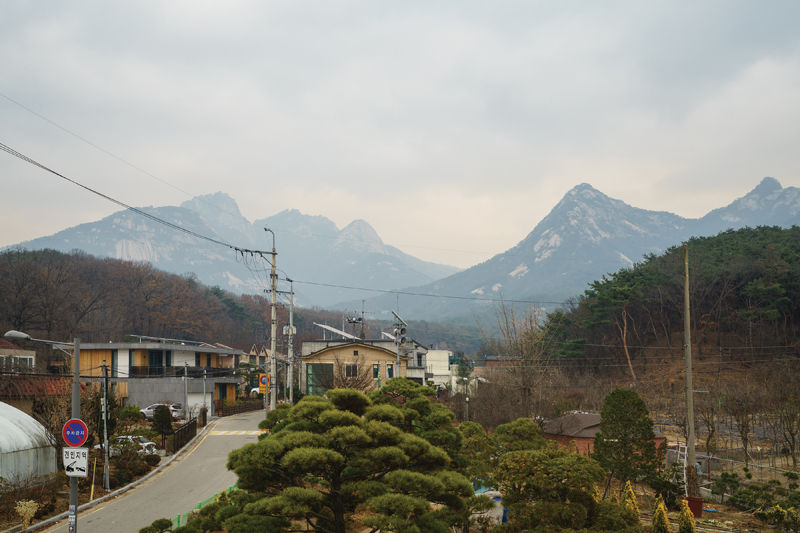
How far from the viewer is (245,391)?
2635 inches

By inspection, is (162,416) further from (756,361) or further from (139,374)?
(756,361)

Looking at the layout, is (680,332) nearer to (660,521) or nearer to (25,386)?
(660,521)

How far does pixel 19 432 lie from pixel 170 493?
5.62m

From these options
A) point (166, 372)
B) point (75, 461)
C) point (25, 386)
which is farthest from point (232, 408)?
point (75, 461)

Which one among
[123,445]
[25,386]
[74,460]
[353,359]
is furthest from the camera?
[353,359]

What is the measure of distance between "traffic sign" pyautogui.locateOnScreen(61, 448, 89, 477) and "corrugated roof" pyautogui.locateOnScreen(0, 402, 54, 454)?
791cm

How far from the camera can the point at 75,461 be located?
1397 cm

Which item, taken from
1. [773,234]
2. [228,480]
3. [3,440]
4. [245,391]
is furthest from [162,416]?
[773,234]

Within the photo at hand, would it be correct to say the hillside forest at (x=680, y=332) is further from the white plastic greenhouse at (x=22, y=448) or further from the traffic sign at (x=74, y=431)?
the traffic sign at (x=74, y=431)

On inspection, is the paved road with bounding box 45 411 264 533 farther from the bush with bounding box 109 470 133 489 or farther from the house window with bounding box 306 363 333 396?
the house window with bounding box 306 363 333 396

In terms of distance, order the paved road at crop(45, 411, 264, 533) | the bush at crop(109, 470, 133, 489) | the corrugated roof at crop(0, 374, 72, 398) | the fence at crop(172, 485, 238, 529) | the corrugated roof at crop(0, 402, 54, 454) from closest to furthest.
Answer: the fence at crop(172, 485, 238, 529), the paved road at crop(45, 411, 264, 533), the corrugated roof at crop(0, 402, 54, 454), the bush at crop(109, 470, 133, 489), the corrugated roof at crop(0, 374, 72, 398)

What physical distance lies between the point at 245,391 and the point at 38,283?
25.4 m

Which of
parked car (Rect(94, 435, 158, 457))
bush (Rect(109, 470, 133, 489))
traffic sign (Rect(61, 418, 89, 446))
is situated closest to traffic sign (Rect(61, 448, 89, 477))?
traffic sign (Rect(61, 418, 89, 446))

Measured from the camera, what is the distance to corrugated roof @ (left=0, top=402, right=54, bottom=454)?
20.2 meters
